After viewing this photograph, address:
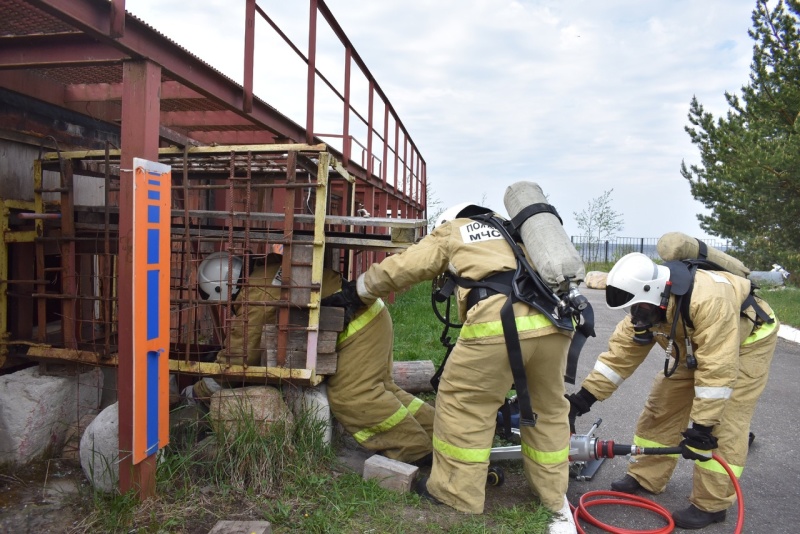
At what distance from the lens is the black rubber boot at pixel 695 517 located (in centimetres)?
377

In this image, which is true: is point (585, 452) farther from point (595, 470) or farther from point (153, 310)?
point (153, 310)

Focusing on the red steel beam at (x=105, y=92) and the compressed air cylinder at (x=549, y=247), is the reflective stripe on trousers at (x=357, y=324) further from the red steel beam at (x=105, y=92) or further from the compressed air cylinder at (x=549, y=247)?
the red steel beam at (x=105, y=92)

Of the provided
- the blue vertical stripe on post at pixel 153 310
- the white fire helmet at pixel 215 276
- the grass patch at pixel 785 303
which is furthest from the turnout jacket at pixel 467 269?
the grass patch at pixel 785 303

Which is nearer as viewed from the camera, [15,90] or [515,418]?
[15,90]

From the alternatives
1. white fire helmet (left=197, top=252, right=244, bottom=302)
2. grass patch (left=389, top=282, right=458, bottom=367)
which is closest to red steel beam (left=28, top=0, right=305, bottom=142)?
white fire helmet (left=197, top=252, right=244, bottom=302)

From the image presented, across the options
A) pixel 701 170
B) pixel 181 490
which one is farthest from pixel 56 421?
pixel 701 170

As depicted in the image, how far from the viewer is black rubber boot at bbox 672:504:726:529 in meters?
3.77

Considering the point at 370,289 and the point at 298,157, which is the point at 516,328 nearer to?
the point at 370,289

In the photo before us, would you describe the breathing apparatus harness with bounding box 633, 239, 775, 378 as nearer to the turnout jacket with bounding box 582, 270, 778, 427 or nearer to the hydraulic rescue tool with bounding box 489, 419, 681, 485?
the turnout jacket with bounding box 582, 270, 778, 427

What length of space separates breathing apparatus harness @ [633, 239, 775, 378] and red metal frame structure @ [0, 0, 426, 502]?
271 cm

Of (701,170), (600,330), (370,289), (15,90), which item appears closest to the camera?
(370,289)

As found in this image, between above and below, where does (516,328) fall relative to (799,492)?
above

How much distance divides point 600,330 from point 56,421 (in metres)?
9.01

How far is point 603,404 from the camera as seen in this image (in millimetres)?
6258
